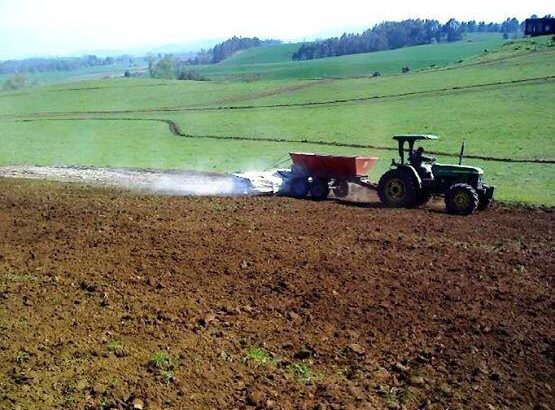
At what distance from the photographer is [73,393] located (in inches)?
297

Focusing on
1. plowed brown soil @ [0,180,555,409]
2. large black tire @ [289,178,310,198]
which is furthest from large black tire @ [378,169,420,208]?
large black tire @ [289,178,310,198]

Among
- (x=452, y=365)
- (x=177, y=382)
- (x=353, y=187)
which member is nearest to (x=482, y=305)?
(x=452, y=365)

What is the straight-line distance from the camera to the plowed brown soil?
25.6 feet

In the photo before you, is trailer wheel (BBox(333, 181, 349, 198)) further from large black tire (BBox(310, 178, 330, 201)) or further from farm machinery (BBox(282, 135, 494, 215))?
large black tire (BBox(310, 178, 330, 201))

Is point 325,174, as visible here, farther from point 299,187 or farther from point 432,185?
point 432,185

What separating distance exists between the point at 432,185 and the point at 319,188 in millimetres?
3772

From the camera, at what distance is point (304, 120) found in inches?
1784

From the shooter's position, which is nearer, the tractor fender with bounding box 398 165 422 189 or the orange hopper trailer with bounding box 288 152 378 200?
the tractor fender with bounding box 398 165 422 189

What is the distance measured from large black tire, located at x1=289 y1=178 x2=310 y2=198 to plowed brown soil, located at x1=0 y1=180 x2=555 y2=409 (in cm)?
342

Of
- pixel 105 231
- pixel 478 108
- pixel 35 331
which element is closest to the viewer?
pixel 35 331

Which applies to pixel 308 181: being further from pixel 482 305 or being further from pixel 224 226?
pixel 482 305

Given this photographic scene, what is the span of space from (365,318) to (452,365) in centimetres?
178

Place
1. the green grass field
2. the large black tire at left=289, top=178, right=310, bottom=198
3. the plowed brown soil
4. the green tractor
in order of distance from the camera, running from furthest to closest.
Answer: the green grass field < the large black tire at left=289, top=178, right=310, bottom=198 < the green tractor < the plowed brown soil

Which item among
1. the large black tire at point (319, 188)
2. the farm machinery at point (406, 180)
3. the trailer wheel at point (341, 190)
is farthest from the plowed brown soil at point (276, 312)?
the trailer wheel at point (341, 190)
